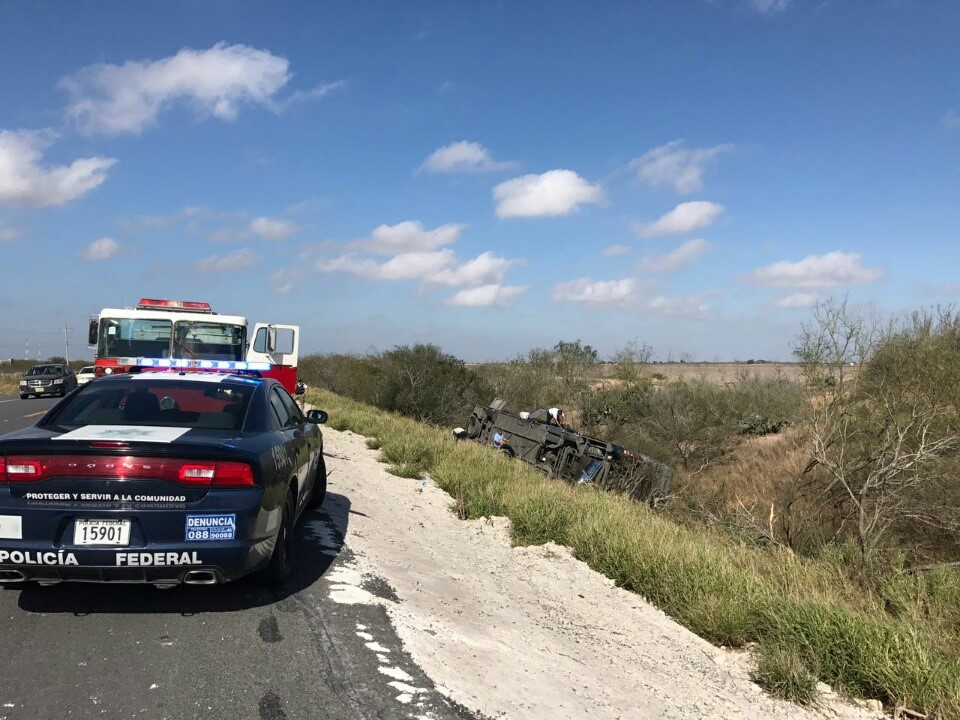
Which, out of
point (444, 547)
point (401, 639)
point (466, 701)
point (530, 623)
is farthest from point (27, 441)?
point (444, 547)

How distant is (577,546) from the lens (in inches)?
286

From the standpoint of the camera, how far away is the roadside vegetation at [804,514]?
4641 millimetres

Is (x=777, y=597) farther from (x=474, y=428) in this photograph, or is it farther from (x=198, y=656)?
(x=474, y=428)

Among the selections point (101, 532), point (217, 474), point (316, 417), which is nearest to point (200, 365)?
point (316, 417)

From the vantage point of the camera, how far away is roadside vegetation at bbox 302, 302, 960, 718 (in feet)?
15.2

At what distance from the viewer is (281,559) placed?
17.0ft

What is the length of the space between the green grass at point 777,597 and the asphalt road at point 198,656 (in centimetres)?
225

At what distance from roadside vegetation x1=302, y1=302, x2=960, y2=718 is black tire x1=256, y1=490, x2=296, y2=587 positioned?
2.87 m

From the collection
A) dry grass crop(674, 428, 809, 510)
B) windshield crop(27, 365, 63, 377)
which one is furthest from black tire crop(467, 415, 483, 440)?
windshield crop(27, 365, 63, 377)

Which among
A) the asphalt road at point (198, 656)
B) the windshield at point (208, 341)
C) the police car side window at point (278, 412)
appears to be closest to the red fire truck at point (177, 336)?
the windshield at point (208, 341)

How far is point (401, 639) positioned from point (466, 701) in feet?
2.72

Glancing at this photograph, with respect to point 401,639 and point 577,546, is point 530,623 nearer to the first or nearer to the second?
point 401,639

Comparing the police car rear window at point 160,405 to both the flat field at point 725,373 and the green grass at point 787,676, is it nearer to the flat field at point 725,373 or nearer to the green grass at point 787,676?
A: the green grass at point 787,676

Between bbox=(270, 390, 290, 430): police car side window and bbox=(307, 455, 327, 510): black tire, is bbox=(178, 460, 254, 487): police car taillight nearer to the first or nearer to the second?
bbox=(270, 390, 290, 430): police car side window
